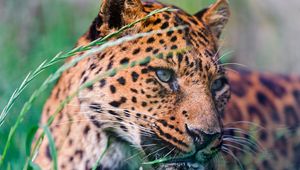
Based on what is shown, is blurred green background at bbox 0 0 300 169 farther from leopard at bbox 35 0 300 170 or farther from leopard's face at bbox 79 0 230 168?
leopard's face at bbox 79 0 230 168

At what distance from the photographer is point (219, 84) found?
17.9 feet

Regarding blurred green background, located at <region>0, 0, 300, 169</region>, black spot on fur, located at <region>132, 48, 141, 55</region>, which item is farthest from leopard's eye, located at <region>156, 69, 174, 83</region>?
blurred green background, located at <region>0, 0, 300, 169</region>

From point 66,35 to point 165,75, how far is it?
10.1 ft

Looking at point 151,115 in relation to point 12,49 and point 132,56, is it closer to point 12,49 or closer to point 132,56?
point 132,56

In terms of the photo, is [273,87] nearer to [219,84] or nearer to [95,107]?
[219,84]

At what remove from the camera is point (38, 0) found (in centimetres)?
875

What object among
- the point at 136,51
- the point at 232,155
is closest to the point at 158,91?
the point at 136,51

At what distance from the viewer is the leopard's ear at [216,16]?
5.76 metres

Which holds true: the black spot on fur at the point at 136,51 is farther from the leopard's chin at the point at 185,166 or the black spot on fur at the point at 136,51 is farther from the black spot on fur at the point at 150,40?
the leopard's chin at the point at 185,166

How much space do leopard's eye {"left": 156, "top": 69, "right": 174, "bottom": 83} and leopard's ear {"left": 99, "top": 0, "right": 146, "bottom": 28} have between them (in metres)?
0.35

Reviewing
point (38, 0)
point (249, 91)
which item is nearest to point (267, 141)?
point (249, 91)

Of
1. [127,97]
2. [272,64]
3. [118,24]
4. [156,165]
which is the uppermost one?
[118,24]

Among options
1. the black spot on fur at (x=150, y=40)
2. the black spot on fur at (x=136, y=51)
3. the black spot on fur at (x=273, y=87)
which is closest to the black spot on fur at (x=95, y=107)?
the black spot on fur at (x=136, y=51)

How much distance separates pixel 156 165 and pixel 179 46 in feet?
2.14
